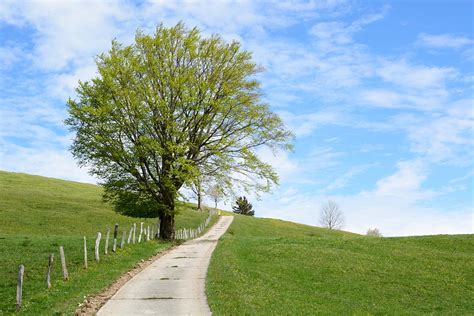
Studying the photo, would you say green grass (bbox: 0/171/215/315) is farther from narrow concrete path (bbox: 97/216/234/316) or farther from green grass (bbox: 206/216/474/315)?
green grass (bbox: 206/216/474/315)

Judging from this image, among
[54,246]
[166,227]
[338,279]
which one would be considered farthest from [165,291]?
[166,227]

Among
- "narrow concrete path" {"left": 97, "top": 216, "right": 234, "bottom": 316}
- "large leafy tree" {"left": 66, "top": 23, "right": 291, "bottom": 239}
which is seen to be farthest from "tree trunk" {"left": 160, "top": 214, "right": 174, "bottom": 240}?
"narrow concrete path" {"left": 97, "top": 216, "right": 234, "bottom": 316}

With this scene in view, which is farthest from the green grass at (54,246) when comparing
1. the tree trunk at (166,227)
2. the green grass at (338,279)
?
the green grass at (338,279)

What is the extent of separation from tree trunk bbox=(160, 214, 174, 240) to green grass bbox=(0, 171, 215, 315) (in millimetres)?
2191

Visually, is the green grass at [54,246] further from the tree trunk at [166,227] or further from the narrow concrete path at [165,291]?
the tree trunk at [166,227]

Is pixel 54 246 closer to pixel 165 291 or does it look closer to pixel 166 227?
pixel 166 227

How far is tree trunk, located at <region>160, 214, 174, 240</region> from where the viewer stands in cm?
4509

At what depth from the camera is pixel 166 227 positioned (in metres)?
45.3

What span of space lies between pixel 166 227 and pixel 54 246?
1182cm

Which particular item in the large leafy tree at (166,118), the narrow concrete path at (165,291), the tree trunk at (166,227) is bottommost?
the narrow concrete path at (165,291)

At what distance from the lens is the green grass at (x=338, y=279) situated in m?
19.2

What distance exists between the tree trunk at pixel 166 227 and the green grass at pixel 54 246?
2191mm

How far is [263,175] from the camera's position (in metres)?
46.0

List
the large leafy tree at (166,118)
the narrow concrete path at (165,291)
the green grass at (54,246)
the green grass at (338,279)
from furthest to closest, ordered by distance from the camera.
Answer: the large leafy tree at (166,118) → the green grass at (54,246) → the green grass at (338,279) → the narrow concrete path at (165,291)
